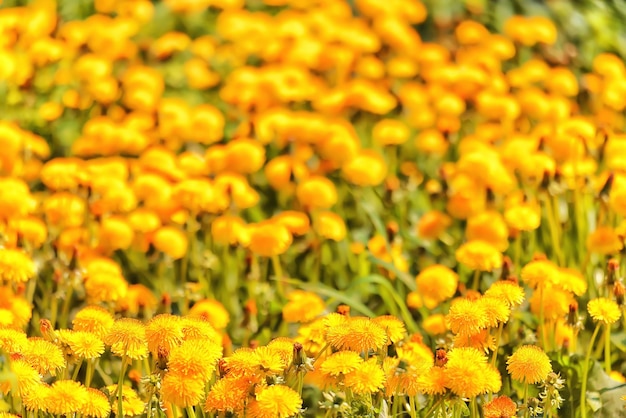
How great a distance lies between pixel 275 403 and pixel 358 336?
0.19 m

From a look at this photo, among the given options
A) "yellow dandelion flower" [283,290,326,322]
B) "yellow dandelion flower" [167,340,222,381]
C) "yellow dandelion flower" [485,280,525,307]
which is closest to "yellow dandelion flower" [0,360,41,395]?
"yellow dandelion flower" [167,340,222,381]

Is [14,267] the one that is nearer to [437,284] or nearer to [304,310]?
[304,310]

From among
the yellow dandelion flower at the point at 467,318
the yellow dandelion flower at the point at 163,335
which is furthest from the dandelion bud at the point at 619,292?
the yellow dandelion flower at the point at 163,335

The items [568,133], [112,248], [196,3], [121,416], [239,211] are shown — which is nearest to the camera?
[121,416]

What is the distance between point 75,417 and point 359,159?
1556 mm

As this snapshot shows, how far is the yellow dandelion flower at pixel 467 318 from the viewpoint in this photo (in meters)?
1.98

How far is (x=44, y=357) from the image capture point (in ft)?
6.48

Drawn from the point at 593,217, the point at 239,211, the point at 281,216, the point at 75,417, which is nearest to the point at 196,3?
the point at 239,211

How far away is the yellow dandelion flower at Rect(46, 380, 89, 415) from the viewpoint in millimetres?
1875

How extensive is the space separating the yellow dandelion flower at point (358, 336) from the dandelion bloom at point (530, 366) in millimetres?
235

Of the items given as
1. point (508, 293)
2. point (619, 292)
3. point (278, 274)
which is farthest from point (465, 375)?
point (278, 274)

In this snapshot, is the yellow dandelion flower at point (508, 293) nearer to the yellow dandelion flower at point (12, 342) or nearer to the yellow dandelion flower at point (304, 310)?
the yellow dandelion flower at point (304, 310)

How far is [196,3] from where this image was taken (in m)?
4.83

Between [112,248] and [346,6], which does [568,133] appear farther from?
[346,6]
